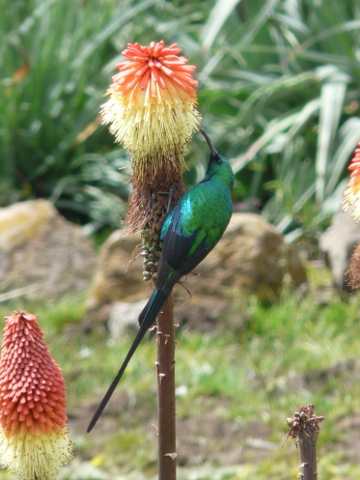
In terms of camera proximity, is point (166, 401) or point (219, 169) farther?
point (219, 169)

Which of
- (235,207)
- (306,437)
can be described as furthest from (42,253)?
(306,437)

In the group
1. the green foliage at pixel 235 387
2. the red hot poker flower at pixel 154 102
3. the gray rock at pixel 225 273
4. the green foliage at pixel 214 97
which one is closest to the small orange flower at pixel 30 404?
the red hot poker flower at pixel 154 102

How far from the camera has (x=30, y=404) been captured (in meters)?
1.68

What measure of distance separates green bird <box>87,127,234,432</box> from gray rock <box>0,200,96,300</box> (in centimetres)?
438

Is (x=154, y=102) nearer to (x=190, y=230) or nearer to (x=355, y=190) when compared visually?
(x=190, y=230)

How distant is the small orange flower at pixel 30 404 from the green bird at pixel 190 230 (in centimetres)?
22

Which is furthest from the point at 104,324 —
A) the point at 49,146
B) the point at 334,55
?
the point at 334,55

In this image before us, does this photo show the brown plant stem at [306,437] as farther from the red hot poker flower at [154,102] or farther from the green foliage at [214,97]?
the green foliage at [214,97]

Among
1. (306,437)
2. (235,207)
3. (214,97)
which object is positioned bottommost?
(306,437)

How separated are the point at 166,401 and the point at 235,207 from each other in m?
5.67

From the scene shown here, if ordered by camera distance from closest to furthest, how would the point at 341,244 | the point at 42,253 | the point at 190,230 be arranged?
the point at 190,230 → the point at 341,244 → the point at 42,253

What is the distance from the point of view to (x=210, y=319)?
5.45m

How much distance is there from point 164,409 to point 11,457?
1.16 feet

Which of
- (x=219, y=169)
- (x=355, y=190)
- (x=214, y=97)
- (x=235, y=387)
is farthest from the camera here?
(x=214, y=97)
